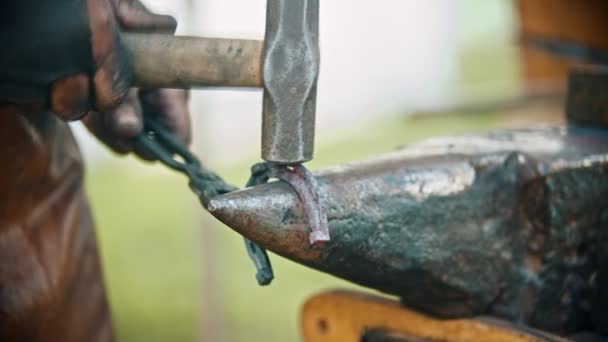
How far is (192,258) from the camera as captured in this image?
165 inches

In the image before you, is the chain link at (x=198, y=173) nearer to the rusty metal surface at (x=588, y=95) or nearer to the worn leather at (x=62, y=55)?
the worn leather at (x=62, y=55)

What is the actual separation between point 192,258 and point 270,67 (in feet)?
10.9

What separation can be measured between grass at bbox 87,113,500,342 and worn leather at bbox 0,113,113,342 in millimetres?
1206

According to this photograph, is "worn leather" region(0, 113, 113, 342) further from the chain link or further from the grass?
the grass

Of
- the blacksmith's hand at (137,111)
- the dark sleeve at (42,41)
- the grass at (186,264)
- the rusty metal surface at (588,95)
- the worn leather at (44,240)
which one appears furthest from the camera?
the grass at (186,264)

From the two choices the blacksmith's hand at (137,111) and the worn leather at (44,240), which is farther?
the worn leather at (44,240)

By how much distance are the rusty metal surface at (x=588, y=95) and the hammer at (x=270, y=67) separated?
75 centimetres

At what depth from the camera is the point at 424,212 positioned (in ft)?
3.92

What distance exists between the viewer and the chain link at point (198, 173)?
103 centimetres

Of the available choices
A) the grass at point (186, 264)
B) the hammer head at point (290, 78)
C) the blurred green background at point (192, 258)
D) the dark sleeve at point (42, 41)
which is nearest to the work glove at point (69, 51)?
the dark sleeve at point (42, 41)

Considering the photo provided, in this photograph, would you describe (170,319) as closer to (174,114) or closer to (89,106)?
(174,114)

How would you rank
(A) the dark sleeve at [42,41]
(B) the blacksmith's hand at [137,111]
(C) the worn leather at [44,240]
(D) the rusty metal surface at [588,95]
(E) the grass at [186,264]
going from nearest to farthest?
(A) the dark sleeve at [42,41]
(B) the blacksmith's hand at [137,111]
(C) the worn leather at [44,240]
(D) the rusty metal surface at [588,95]
(E) the grass at [186,264]

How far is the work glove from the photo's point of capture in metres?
0.91

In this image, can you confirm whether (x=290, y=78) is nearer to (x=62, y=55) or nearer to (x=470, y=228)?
(x=62, y=55)
